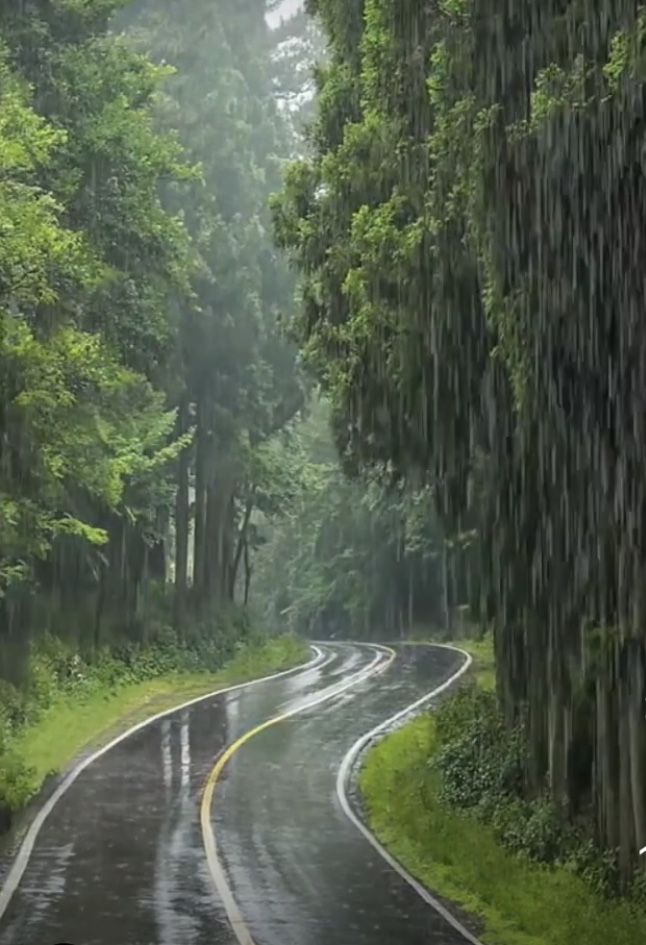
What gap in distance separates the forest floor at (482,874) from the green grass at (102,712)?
5.72 metres

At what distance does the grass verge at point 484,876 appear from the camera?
12.9 m

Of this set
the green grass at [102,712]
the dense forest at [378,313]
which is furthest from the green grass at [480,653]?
the green grass at [102,712]

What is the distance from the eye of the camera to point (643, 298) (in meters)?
11.4

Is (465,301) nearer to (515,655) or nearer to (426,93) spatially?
(426,93)

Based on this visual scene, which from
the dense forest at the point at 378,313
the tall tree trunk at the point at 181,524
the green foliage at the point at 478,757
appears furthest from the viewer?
the tall tree trunk at the point at 181,524

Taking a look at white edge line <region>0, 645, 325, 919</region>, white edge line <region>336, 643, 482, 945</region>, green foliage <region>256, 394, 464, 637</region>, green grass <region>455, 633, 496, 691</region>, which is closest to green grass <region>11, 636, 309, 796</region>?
white edge line <region>0, 645, 325, 919</region>

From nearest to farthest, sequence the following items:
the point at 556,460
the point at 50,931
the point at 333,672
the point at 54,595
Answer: the point at 50,931, the point at 556,460, the point at 54,595, the point at 333,672

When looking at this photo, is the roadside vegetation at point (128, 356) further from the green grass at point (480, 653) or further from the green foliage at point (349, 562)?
the green foliage at point (349, 562)

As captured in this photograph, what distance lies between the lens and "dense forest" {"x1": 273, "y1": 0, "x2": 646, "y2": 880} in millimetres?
11289

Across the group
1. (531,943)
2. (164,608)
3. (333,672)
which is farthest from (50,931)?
(164,608)

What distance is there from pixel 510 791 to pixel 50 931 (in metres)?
10.2

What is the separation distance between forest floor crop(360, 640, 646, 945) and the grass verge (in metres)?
0.01

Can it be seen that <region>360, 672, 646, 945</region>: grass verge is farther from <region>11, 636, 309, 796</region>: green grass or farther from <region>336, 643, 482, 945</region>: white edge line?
<region>11, 636, 309, 796</region>: green grass

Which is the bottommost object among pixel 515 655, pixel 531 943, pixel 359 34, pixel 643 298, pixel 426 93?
pixel 531 943
